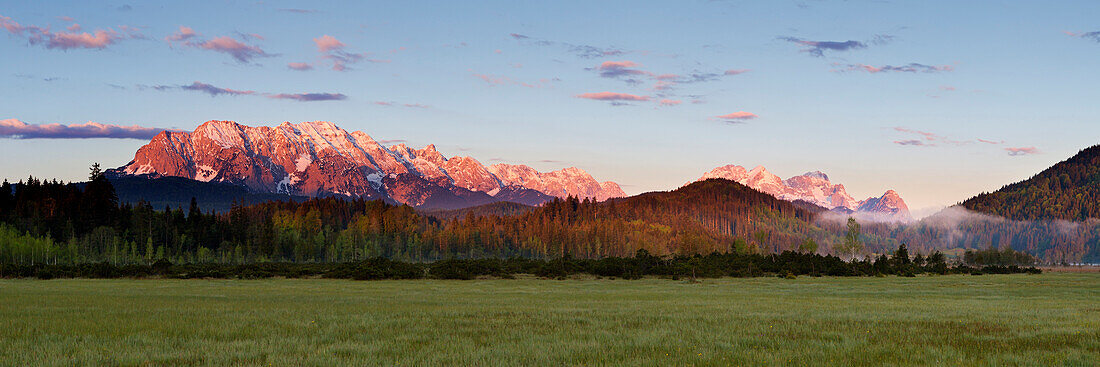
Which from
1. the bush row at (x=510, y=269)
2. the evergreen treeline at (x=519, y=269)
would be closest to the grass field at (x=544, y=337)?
the bush row at (x=510, y=269)

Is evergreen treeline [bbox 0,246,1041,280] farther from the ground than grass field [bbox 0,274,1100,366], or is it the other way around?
grass field [bbox 0,274,1100,366]

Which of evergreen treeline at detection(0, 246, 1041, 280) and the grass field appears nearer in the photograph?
the grass field

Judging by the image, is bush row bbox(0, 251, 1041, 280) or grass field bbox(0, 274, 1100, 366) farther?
bush row bbox(0, 251, 1041, 280)

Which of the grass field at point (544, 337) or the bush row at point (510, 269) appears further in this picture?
the bush row at point (510, 269)

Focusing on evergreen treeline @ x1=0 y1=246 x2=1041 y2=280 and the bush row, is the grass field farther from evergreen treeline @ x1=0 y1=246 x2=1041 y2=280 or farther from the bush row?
evergreen treeline @ x1=0 y1=246 x2=1041 y2=280

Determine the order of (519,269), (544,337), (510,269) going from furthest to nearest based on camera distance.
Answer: (519,269) < (510,269) < (544,337)

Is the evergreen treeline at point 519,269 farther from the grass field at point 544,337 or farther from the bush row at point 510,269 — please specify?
the grass field at point 544,337

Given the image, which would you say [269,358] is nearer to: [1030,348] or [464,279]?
[1030,348]

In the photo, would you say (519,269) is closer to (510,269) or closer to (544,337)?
(510,269)

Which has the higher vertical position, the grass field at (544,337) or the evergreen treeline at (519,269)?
the grass field at (544,337)

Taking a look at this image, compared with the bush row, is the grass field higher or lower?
higher

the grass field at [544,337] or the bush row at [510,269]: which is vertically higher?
the grass field at [544,337]

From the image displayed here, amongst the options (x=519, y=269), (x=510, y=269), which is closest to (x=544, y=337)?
(x=510, y=269)

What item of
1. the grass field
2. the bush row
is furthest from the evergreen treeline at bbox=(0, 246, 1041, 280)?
the grass field
